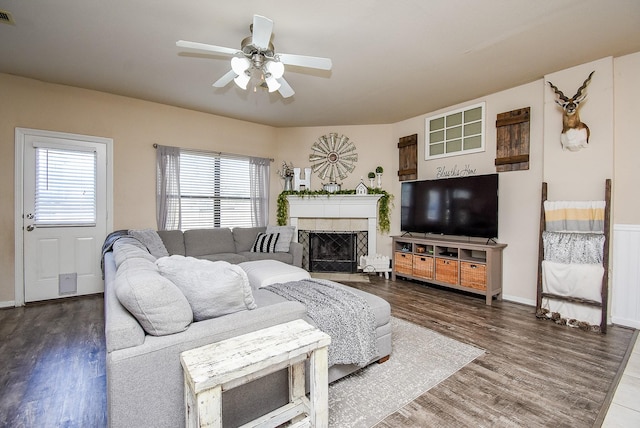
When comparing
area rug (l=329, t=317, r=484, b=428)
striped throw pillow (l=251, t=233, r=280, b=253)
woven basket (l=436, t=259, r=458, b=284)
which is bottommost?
area rug (l=329, t=317, r=484, b=428)

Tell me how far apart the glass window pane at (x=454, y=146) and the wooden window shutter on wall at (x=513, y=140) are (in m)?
0.52

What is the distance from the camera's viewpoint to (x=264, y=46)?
222cm

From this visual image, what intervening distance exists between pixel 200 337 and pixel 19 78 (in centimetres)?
432

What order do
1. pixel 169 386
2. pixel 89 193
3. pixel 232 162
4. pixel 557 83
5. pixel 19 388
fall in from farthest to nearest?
pixel 232 162, pixel 89 193, pixel 557 83, pixel 19 388, pixel 169 386

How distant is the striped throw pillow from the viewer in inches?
184

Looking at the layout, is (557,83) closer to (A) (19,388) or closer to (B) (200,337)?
(B) (200,337)

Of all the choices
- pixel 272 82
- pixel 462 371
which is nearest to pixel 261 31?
pixel 272 82

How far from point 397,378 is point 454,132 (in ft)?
11.9

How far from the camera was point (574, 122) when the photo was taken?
3.10 m

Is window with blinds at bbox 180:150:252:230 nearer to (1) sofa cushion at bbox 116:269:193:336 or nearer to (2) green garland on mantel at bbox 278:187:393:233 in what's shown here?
(2) green garland on mantel at bbox 278:187:393:233

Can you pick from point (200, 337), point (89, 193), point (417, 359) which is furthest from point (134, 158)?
point (417, 359)

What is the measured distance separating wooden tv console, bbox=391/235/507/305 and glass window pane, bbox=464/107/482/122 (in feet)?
5.71

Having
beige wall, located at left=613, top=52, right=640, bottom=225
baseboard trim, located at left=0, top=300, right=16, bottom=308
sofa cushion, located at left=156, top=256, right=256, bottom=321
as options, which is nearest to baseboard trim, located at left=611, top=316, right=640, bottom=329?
beige wall, located at left=613, top=52, right=640, bottom=225

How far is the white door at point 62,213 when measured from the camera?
3601mm
